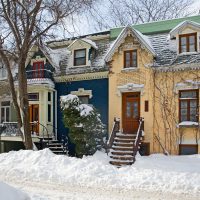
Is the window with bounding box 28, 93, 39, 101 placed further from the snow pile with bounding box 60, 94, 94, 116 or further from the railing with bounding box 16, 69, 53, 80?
the snow pile with bounding box 60, 94, 94, 116

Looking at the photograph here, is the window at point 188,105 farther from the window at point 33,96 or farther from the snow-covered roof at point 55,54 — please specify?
the window at point 33,96

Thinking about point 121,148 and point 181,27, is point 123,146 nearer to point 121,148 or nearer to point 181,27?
point 121,148

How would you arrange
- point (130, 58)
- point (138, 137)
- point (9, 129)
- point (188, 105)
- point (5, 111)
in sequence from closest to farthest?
point (138, 137) → point (188, 105) → point (130, 58) → point (9, 129) → point (5, 111)

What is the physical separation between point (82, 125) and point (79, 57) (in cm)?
576

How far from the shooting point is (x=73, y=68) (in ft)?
71.7

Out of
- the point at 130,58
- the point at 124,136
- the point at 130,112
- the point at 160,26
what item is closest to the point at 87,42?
the point at 130,58

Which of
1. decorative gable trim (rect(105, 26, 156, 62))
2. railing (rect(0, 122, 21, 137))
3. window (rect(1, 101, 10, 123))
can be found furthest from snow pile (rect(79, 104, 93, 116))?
window (rect(1, 101, 10, 123))

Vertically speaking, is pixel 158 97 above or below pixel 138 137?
above

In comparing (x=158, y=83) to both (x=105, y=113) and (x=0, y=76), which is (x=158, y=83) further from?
(x=0, y=76)

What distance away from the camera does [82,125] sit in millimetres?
17781

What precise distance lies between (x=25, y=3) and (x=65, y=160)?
9.09 metres

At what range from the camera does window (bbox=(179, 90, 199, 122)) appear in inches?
700

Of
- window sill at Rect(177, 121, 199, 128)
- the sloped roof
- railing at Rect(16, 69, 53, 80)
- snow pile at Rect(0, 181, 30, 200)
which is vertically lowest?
snow pile at Rect(0, 181, 30, 200)

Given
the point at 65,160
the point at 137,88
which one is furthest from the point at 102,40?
the point at 65,160
